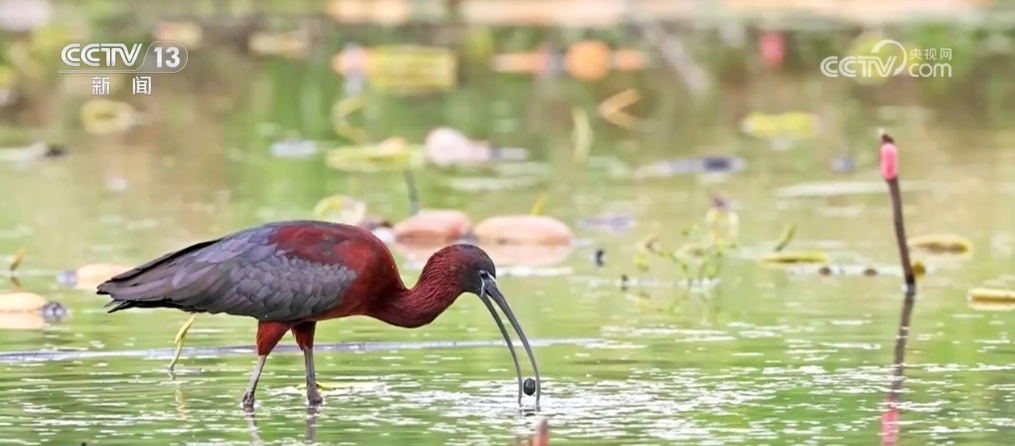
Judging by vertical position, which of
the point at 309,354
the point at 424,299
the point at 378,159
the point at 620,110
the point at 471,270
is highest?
the point at 620,110

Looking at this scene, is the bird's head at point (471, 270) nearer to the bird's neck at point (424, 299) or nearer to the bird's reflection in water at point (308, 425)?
the bird's neck at point (424, 299)

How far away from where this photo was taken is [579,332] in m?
12.3

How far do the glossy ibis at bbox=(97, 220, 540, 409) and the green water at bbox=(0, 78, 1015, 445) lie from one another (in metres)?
0.36

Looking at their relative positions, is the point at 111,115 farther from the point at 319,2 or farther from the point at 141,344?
the point at 319,2

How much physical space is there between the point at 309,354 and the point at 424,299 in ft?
1.69

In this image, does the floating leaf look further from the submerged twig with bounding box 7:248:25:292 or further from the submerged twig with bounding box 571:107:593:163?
the submerged twig with bounding box 7:248:25:292

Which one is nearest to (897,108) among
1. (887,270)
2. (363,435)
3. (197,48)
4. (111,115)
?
(111,115)

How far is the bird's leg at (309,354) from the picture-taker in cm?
1004

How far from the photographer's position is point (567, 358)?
448 inches

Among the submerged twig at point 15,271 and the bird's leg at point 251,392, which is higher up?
the submerged twig at point 15,271

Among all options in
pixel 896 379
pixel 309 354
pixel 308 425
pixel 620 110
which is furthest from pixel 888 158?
pixel 620 110

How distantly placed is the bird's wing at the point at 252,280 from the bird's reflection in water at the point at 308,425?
409 mm

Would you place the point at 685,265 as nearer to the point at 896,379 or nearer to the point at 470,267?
the point at 896,379

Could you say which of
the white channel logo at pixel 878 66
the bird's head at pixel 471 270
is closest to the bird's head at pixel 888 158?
the bird's head at pixel 471 270
